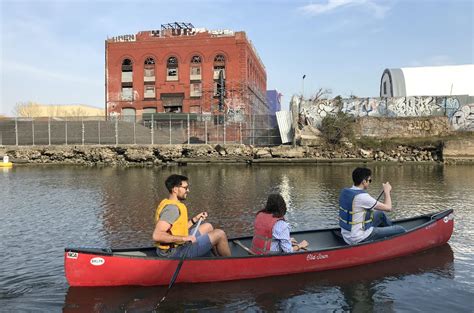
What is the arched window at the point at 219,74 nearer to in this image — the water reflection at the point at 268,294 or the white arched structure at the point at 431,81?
the white arched structure at the point at 431,81

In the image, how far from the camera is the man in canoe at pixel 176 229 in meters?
7.44

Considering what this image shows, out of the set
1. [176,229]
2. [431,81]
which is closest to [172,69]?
[431,81]

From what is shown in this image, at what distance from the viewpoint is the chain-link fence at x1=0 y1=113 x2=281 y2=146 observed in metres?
42.4

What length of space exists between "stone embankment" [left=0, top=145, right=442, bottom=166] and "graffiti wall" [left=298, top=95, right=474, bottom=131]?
188 inches

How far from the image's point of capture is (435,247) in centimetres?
1037

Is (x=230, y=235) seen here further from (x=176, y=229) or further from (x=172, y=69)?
(x=172, y=69)

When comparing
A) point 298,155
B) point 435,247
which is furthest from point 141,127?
point 435,247

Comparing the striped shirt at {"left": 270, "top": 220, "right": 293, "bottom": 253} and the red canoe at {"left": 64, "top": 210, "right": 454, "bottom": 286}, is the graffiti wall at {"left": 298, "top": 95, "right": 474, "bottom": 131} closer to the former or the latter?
the red canoe at {"left": 64, "top": 210, "right": 454, "bottom": 286}

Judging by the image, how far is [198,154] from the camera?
39.9m

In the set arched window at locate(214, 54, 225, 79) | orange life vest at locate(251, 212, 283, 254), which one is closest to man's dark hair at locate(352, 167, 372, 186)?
orange life vest at locate(251, 212, 283, 254)

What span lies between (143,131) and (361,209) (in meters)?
36.8

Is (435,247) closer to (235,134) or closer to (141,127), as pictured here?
→ (235,134)

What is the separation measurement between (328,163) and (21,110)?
81.1 metres

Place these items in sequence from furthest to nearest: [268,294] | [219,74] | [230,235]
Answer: [219,74], [230,235], [268,294]
